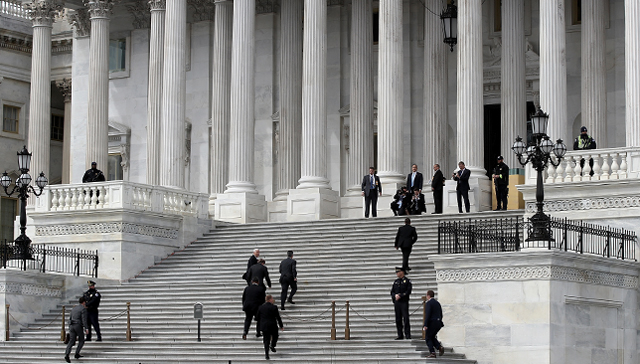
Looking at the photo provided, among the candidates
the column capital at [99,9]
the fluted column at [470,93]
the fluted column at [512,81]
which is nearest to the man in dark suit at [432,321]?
the fluted column at [470,93]

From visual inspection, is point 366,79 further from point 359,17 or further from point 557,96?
point 557,96

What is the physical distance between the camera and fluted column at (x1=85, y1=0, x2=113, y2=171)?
53.2 m

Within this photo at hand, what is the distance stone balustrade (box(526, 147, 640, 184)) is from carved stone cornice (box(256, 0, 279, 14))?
20.9 metres

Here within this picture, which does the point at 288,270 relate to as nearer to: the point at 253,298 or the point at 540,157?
the point at 253,298

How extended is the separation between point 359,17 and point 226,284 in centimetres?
1641

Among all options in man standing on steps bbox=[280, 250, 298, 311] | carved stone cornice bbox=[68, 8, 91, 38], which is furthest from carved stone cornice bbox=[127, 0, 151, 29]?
man standing on steps bbox=[280, 250, 298, 311]

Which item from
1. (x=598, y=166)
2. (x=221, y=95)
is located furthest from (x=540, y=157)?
(x=221, y=95)

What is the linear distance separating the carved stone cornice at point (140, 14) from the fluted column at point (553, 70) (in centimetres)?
2257

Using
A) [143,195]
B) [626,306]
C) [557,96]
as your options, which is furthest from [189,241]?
[626,306]

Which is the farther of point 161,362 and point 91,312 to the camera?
point 91,312

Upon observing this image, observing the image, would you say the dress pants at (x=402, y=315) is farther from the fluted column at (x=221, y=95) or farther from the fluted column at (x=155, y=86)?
the fluted column at (x=155, y=86)

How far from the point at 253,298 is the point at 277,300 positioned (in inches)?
151

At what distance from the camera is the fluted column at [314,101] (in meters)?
46.0

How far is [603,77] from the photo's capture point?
1786 inches
